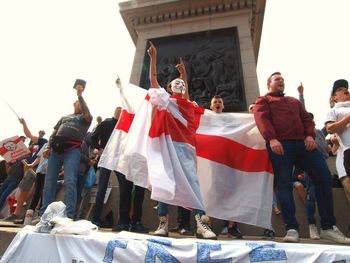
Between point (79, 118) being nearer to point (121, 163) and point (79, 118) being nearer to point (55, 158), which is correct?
point (55, 158)

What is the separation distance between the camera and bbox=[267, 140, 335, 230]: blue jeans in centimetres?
354

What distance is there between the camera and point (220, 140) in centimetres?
479

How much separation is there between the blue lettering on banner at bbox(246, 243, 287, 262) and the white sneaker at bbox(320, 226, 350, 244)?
1304 millimetres

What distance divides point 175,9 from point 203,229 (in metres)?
8.25

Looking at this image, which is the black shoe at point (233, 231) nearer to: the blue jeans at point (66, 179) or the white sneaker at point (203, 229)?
the white sneaker at point (203, 229)

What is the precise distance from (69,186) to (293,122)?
3273 mm

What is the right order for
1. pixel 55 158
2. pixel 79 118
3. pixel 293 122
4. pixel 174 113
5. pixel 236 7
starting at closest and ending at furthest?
pixel 293 122 → pixel 174 113 → pixel 55 158 → pixel 79 118 → pixel 236 7

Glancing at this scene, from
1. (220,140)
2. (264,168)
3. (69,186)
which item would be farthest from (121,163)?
(264,168)

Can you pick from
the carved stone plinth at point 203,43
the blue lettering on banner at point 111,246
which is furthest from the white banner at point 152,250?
the carved stone plinth at point 203,43

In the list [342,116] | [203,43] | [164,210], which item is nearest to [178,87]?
[164,210]

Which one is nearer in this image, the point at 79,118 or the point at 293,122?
the point at 293,122

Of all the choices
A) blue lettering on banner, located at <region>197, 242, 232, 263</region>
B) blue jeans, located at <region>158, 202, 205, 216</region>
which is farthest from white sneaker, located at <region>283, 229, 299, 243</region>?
blue lettering on banner, located at <region>197, 242, 232, 263</region>

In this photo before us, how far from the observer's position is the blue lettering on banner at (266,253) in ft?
7.83

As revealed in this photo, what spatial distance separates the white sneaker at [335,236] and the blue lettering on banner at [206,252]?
5.31 feet
